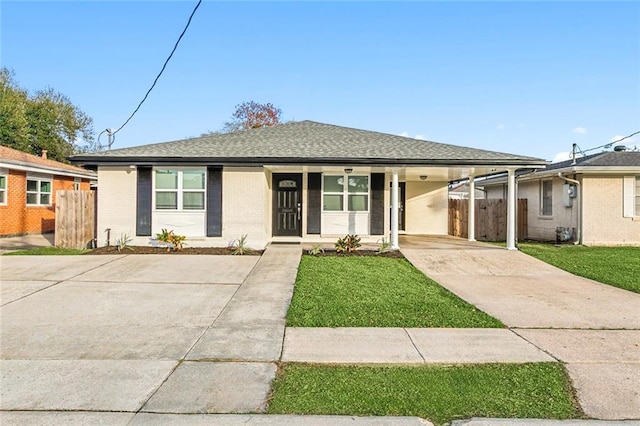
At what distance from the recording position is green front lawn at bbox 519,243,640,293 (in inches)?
352

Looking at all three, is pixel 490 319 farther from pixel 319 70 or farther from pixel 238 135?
pixel 319 70

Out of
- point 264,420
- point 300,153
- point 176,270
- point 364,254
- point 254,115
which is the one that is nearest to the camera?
point 264,420

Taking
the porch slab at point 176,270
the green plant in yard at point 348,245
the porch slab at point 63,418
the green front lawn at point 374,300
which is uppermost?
the green plant in yard at point 348,245

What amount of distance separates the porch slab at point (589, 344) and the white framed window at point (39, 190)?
20.1 metres

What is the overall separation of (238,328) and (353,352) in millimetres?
1727

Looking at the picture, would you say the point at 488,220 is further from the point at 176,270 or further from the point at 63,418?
the point at 63,418

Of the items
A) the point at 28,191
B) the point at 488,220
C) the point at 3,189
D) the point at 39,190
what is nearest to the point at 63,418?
the point at 488,220

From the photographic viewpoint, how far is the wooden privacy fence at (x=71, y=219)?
40.1ft

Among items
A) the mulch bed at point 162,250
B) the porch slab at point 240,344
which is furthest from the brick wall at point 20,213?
the porch slab at point 240,344

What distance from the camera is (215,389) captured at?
3613 millimetres

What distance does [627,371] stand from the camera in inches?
161

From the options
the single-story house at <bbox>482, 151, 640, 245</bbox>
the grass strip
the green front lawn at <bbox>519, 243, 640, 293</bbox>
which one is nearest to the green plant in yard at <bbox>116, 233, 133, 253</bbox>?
the grass strip

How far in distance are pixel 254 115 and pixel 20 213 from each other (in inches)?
1134

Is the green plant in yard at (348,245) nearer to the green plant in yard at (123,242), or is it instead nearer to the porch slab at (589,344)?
Result: the green plant in yard at (123,242)
